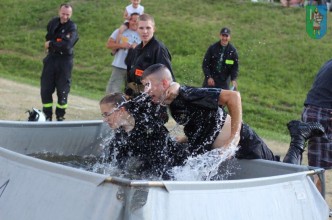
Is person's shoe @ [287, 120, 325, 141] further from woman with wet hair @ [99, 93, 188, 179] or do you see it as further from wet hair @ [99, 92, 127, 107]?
wet hair @ [99, 92, 127, 107]

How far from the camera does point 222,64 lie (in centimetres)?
1240

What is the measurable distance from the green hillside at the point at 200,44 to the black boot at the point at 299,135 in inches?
350

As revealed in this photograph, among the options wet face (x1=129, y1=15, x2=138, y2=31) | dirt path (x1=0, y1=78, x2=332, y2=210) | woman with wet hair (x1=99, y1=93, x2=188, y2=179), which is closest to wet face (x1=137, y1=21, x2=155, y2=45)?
woman with wet hair (x1=99, y1=93, x2=188, y2=179)

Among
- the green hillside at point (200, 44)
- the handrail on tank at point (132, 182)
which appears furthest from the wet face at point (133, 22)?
the handrail on tank at point (132, 182)

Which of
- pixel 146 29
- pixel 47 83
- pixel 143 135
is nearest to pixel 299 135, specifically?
pixel 143 135

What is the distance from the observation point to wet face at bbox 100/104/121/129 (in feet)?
18.0

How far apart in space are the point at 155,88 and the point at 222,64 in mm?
7343

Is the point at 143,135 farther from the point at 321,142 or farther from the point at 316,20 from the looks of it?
the point at 316,20

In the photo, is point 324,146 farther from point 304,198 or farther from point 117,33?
point 117,33

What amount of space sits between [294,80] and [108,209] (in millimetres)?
17499

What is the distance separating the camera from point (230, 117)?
17.5 feet

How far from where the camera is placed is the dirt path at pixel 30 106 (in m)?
10.9

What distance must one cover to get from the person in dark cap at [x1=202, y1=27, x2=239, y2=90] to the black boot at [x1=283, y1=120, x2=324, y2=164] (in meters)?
6.55

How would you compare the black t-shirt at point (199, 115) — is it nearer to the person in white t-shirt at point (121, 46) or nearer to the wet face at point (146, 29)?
the wet face at point (146, 29)
